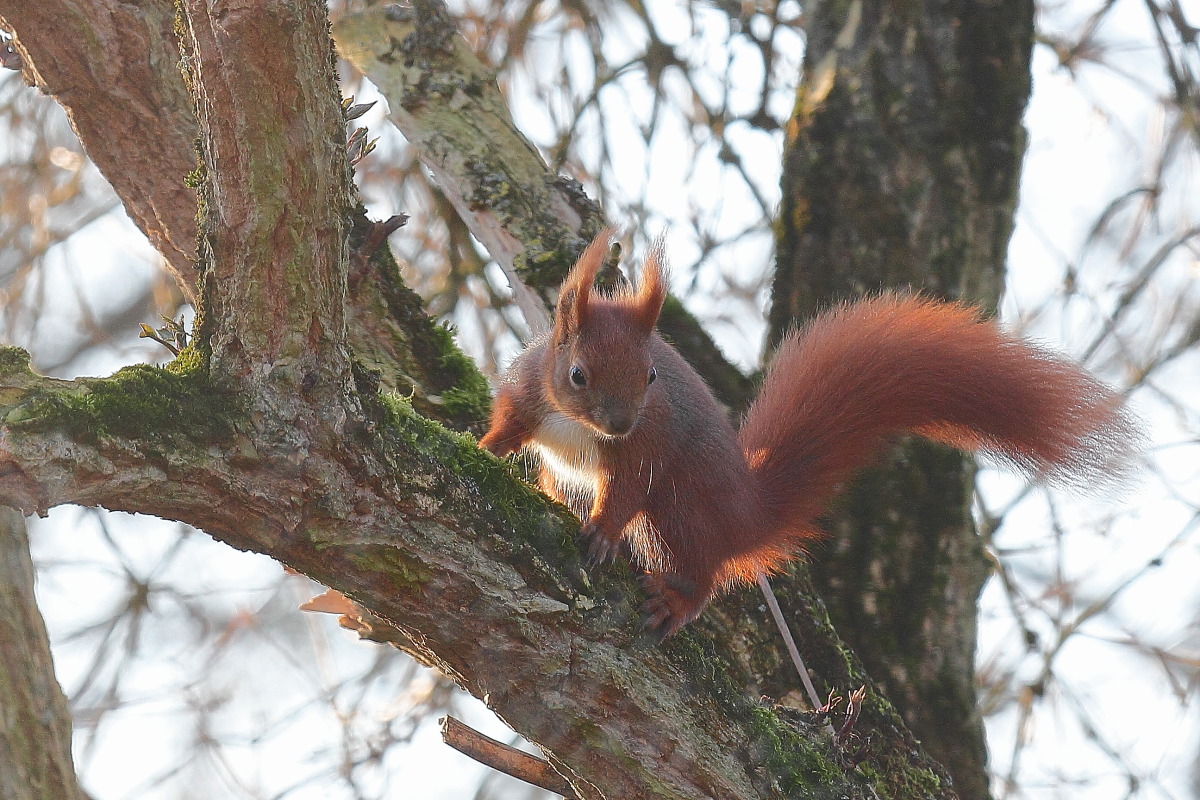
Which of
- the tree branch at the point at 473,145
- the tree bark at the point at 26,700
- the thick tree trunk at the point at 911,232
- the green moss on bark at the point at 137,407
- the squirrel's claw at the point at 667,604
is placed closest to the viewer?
the green moss on bark at the point at 137,407

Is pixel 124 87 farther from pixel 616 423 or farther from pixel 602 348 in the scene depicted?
pixel 616 423

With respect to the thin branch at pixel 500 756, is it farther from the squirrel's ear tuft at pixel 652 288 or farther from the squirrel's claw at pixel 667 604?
the squirrel's ear tuft at pixel 652 288

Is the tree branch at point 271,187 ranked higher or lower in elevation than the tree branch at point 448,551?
higher

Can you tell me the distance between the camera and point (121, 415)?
1515mm

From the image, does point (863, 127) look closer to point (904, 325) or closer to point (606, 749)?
point (904, 325)

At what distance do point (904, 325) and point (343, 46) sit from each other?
64.8 inches

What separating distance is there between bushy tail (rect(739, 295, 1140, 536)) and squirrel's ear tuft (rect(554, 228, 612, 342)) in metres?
0.49

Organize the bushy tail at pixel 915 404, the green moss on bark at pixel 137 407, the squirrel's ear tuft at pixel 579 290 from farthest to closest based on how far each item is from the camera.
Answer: the squirrel's ear tuft at pixel 579 290
the bushy tail at pixel 915 404
the green moss on bark at pixel 137 407

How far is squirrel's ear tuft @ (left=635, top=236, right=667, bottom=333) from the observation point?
2.72m

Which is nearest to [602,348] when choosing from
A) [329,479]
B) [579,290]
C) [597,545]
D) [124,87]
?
[579,290]

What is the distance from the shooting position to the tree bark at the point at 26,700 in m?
1.90

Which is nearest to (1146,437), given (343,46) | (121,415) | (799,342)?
(799,342)

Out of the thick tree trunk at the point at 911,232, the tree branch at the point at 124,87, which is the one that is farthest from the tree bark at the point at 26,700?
the thick tree trunk at the point at 911,232

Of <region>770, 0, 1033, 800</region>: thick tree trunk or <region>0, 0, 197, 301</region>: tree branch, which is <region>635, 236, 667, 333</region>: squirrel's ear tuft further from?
<region>0, 0, 197, 301</region>: tree branch
